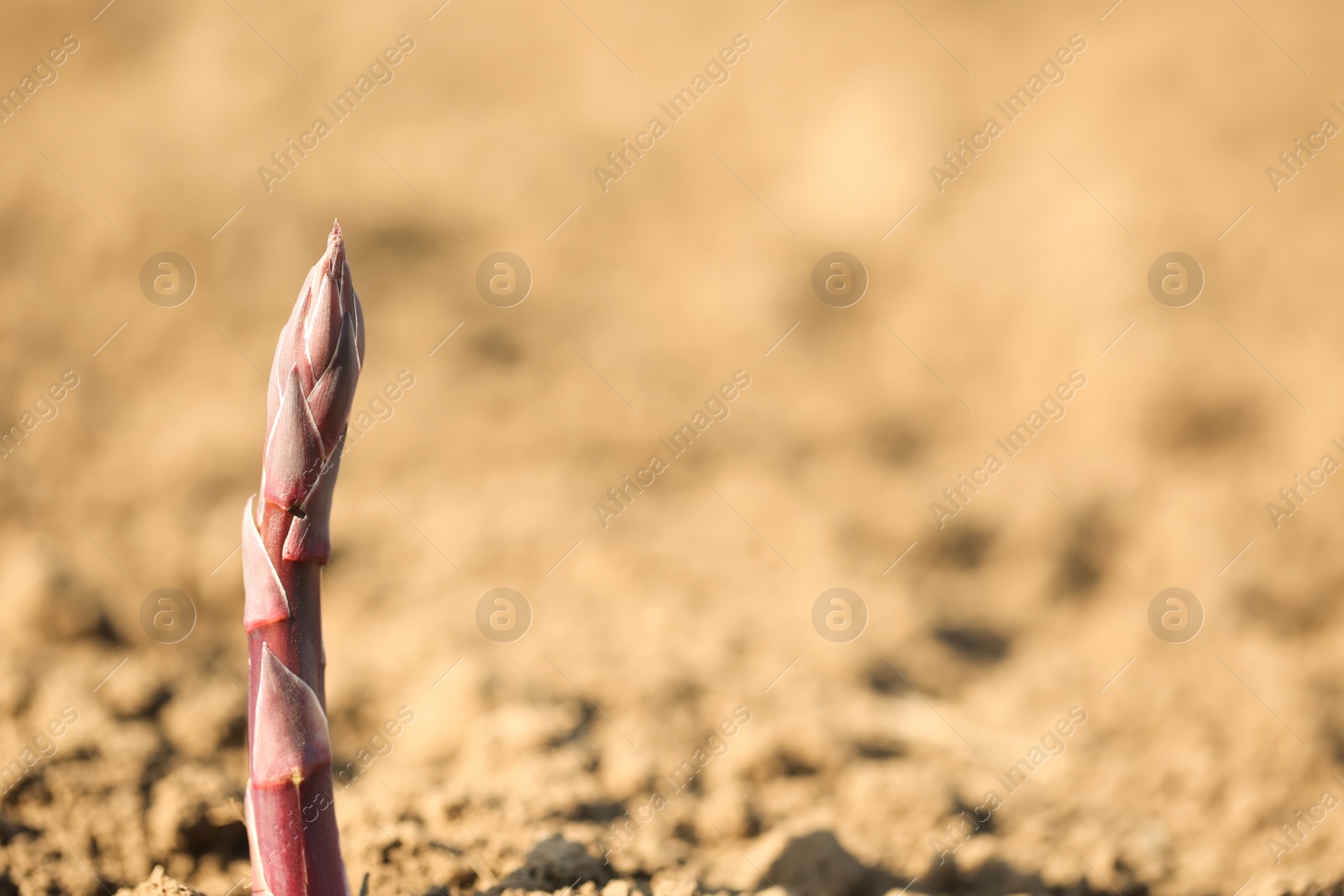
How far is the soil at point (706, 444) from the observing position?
10.8ft

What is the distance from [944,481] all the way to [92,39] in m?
6.91

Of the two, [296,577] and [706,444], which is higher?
[706,444]

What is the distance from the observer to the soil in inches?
129

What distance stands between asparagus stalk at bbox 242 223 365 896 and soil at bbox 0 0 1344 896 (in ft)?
2.32

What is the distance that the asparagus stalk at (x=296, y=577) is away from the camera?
177 cm

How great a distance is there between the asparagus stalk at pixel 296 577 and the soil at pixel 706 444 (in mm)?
707

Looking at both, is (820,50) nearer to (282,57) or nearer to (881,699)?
(282,57)

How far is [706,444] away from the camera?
18.9 ft

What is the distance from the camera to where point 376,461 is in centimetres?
529

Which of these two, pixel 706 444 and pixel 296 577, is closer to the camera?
pixel 296 577

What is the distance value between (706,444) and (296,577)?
13.3 feet

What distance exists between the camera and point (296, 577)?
1.81 m

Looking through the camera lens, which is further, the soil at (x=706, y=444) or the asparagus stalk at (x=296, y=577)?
the soil at (x=706, y=444)

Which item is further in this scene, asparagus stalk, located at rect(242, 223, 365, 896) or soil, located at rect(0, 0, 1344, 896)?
soil, located at rect(0, 0, 1344, 896)
